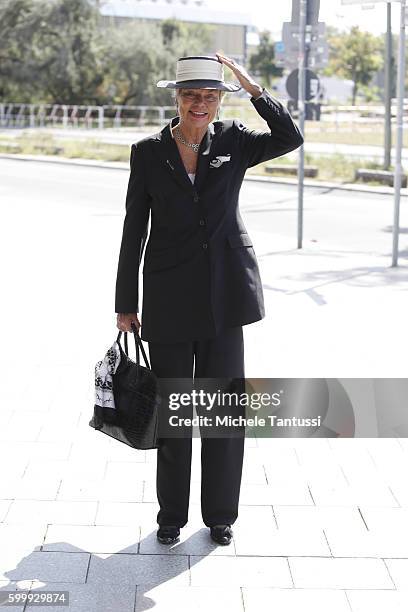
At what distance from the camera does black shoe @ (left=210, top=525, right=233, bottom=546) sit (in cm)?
417

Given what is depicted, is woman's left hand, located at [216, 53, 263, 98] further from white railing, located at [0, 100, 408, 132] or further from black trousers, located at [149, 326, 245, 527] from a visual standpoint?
white railing, located at [0, 100, 408, 132]

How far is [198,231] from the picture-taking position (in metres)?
4.02

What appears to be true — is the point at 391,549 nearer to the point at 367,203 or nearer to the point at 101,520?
the point at 101,520

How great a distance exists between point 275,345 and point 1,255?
5107 mm

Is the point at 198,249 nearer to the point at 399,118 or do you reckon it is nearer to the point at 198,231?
the point at 198,231

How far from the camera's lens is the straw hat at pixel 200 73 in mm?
3926

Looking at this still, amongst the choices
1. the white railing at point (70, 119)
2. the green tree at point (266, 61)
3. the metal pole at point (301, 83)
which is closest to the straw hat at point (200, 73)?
the metal pole at point (301, 83)

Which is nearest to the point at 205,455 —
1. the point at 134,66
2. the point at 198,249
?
the point at 198,249

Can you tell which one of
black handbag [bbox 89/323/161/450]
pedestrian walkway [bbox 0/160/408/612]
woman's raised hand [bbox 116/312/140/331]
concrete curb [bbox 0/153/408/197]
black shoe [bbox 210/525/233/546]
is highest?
woman's raised hand [bbox 116/312/140/331]

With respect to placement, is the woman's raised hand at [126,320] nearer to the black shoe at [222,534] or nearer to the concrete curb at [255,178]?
the black shoe at [222,534]

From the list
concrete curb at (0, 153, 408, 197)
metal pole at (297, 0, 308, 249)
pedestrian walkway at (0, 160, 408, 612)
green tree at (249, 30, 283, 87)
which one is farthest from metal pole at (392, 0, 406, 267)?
green tree at (249, 30, 283, 87)

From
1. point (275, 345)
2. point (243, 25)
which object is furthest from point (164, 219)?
point (243, 25)

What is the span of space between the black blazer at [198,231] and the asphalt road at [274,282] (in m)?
0.12

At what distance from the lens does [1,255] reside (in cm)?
1187
